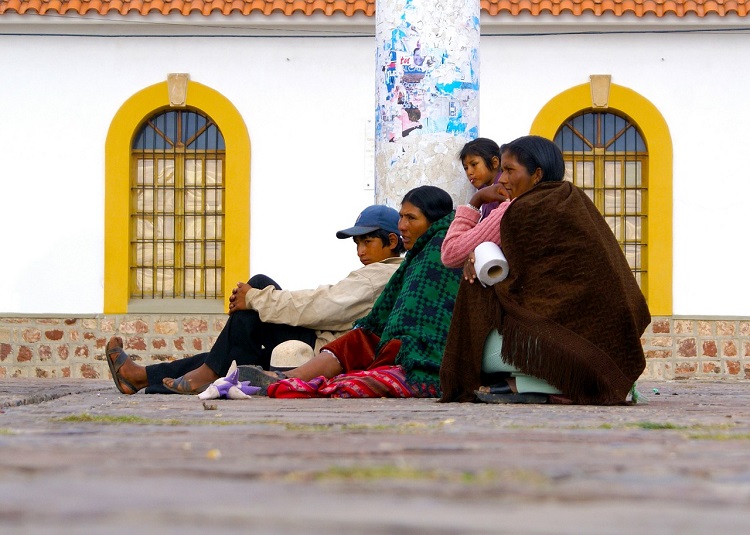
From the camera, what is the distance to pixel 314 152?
13.7 metres

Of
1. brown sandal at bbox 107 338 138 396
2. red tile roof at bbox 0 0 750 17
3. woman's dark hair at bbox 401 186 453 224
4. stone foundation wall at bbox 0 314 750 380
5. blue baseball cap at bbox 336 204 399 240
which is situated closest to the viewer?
woman's dark hair at bbox 401 186 453 224

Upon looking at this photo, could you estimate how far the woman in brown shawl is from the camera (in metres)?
5.25

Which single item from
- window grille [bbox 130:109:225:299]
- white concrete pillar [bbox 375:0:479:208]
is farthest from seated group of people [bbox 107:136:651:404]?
window grille [bbox 130:109:225:299]

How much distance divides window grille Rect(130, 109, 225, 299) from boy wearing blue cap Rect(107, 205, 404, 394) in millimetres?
6957

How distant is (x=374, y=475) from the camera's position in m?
2.29

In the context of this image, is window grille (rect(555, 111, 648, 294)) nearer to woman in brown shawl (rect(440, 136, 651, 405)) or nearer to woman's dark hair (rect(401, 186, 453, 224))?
woman's dark hair (rect(401, 186, 453, 224))

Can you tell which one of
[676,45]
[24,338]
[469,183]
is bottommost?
[24,338]

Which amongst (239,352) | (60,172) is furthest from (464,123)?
(60,172)

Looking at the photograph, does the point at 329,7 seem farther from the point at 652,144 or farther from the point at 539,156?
the point at 539,156

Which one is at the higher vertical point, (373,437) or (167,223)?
(167,223)

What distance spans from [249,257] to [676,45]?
462cm

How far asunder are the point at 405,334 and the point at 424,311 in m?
0.14

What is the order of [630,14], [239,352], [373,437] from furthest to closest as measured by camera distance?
[630,14]
[239,352]
[373,437]

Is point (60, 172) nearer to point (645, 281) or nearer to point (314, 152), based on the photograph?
point (314, 152)
